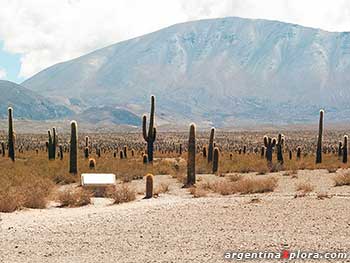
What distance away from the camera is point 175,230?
14.2 m

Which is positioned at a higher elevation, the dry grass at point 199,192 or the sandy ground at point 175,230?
the sandy ground at point 175,230

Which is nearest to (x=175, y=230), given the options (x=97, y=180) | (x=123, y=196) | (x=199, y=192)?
(x=123, y=196)

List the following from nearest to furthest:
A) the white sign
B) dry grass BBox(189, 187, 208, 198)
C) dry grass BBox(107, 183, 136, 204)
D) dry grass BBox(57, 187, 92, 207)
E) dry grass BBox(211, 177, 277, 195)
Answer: dry grass BBox(57, 187, 92, 207) < dry grass BBox(107, 183, 136, 204) < dry grass BBox(189, 187, 208, 198) < the white sign < dry grass BBox(211, 177, 277, 195)

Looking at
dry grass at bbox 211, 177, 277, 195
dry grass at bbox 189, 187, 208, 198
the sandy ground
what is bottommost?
dry grass at bbox 189, 187, 208, 198

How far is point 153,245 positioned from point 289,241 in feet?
8.99

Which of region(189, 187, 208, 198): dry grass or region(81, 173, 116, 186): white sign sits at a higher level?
region(81, 173, 116, 186): white sign

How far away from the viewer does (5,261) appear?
37.8ft

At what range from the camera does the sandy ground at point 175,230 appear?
1191cm

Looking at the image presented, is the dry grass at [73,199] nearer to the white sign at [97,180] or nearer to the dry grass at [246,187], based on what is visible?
the white sign at [97,180]

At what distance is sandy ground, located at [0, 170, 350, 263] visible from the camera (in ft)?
39.1

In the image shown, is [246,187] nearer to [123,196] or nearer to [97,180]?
[123,196]

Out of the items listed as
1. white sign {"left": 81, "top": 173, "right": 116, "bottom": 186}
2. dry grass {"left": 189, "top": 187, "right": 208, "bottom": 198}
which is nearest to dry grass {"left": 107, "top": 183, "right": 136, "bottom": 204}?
white sign {"left": 81, "top": 173, "right": 116, "bottom": 186}

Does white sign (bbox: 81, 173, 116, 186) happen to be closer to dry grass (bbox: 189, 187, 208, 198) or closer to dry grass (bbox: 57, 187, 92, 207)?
dry grass (bbox: 57, 187, 92, 207)

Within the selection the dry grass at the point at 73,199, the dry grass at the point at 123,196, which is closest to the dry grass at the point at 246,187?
the dry grass at the point at 123,196
